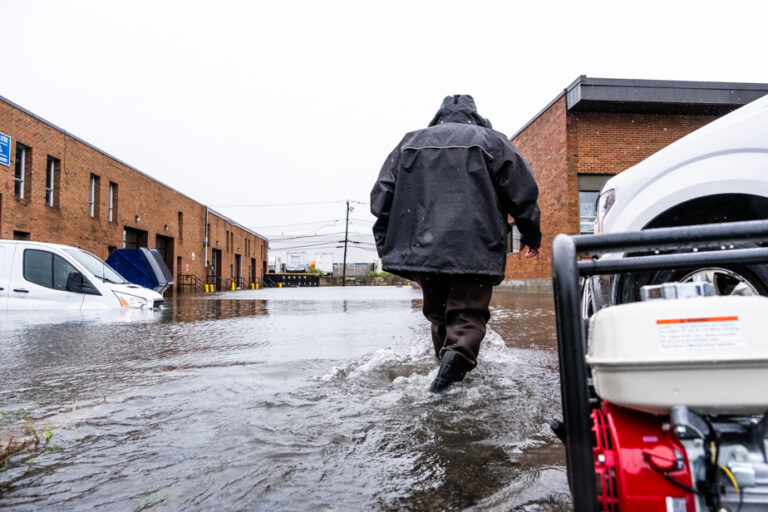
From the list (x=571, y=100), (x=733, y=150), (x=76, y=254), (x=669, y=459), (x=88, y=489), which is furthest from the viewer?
(x=571, y=100)

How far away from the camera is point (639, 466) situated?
3.31 ft

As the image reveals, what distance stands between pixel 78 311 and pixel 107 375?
6.61 m

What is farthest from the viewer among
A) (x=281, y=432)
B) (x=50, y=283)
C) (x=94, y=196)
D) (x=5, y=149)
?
(x=94, y=196)

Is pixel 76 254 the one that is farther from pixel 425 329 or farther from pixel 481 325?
pixel 481 325

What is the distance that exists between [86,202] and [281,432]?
22.4 m

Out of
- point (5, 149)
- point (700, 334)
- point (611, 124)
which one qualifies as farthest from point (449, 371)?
point (5, 149)

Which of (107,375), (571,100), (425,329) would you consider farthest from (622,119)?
(107,375)

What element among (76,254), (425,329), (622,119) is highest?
(622,119)

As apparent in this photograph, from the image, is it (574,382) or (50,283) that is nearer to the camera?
(574,382)

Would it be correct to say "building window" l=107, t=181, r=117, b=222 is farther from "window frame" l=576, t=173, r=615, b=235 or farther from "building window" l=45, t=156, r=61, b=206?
"window frame" l=576, t=173, r=615, b=235

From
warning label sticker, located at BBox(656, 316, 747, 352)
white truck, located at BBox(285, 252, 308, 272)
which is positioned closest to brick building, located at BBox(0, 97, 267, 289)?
warning label sticker, located at BBox(656, 316, 747, 352)

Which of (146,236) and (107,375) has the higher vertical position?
(146,236)

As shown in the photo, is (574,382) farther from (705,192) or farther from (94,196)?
(94,196)

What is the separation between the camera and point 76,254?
9805mm
